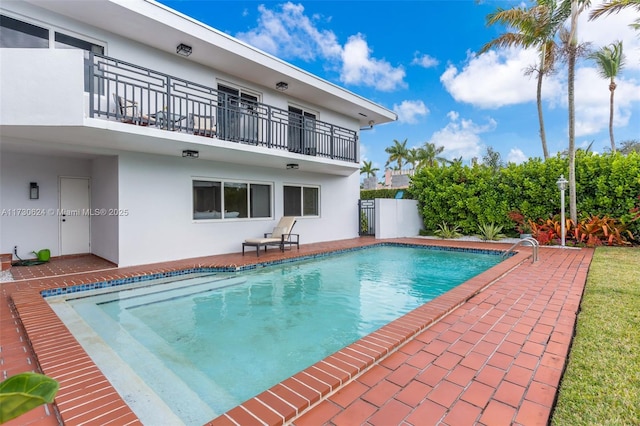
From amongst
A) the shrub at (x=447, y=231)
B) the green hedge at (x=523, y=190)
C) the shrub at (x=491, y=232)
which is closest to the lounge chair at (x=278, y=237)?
the shrub at (x=447, y=231)

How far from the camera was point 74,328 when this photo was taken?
16.1 feet

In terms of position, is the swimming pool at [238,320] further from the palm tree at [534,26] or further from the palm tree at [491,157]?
the palm tree at [491,157]

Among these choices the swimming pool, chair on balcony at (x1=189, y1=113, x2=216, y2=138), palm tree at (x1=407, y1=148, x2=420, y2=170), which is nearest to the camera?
the swimming pool

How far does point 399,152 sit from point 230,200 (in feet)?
127

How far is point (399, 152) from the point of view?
153ft

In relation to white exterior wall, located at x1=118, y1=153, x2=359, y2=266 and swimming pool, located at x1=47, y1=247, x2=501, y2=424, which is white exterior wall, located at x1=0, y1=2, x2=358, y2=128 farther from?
swimming pool, located at x1=47, y1=247, x2=501, y2=424

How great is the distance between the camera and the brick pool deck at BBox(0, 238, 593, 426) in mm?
2594

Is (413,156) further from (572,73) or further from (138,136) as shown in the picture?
(138,136)

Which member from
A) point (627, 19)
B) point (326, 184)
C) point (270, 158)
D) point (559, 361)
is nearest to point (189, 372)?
point (559, 361)

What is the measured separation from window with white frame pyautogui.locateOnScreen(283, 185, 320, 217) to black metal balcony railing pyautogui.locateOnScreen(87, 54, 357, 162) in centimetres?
185

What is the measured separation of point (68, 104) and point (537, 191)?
15.7 meters

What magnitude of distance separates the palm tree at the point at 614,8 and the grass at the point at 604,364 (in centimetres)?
747

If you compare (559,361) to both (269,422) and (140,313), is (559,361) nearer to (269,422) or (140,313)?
(269,422)

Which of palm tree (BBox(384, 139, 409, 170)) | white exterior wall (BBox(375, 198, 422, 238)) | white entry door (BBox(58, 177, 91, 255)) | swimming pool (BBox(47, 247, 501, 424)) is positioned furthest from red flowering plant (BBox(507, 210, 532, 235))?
palm tree (BBox(384, 139, 409, 170))
